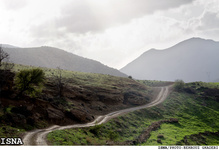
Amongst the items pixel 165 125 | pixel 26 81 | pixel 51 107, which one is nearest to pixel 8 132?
pixel 51 107

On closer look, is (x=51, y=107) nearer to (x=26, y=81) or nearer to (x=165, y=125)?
(x=26, y=81)

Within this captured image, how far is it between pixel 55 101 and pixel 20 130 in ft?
46.0

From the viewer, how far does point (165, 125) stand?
42.0 metres

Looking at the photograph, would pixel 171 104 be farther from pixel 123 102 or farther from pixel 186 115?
pixel 123 102

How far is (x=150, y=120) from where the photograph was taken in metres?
45.1

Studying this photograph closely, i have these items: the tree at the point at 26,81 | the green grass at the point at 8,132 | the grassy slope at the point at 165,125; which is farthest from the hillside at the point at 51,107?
the grassy slope at the point at 165,125

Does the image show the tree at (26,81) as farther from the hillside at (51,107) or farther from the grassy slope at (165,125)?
the grassy slope at (165,125)

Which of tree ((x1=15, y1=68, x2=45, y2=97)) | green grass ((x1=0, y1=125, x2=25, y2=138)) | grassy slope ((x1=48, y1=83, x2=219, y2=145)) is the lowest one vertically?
grassy slope ((x1=48, y1=83, x2=219, y2=145))

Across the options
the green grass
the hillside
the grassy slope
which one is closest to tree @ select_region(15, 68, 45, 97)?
the hillside

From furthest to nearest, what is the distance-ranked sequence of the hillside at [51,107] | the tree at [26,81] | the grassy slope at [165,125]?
the tree at [26,81] → the grassy slope at [165,125] → the hillside at [51,107]

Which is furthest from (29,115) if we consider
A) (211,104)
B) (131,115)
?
(211,104)

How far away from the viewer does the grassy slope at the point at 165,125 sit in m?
23.4

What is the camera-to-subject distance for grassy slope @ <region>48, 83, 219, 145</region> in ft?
76.8

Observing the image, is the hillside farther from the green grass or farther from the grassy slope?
the grassy slope
